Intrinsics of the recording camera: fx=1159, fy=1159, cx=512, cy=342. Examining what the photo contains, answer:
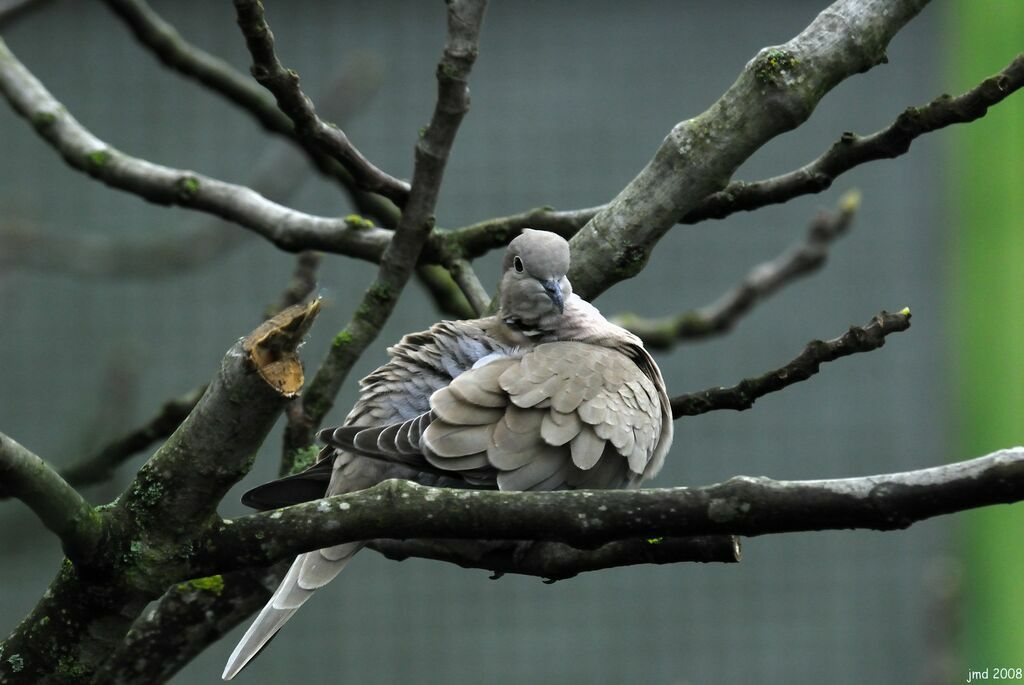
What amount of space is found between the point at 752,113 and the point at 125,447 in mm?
1741

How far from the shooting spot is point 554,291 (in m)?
2.42

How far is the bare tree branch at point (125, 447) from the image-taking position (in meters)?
2.86

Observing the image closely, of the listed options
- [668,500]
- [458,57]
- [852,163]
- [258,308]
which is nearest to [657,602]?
[258,308]

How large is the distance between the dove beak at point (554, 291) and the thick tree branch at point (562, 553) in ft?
2.05

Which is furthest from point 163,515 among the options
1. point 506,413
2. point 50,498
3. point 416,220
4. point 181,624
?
point 416,220

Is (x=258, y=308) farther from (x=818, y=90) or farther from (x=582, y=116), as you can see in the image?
(x=818, y=90)

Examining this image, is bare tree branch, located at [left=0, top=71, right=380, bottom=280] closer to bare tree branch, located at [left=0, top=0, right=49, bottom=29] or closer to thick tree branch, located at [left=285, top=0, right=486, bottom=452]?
bare tree branch, located at [left=0, top=0, right=49, bottom=29]

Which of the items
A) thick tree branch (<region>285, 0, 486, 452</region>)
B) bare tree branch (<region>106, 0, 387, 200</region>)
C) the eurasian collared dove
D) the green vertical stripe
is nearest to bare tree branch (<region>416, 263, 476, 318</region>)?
bare tree branch (<region>106, 0, 387, 200</region>)

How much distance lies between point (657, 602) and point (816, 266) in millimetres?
2667

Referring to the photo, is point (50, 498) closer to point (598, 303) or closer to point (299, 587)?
point (299, 587)

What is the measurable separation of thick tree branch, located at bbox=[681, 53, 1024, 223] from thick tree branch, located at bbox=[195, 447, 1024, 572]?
3.24 ft

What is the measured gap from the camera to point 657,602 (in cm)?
596

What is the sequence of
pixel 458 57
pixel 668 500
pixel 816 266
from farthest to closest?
pixel 816 266, pixel 458 57, pixel 668 500

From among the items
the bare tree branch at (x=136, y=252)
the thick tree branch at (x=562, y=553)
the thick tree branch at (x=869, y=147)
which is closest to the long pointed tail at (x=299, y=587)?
the thick tree branch at (x=562, y=553)
